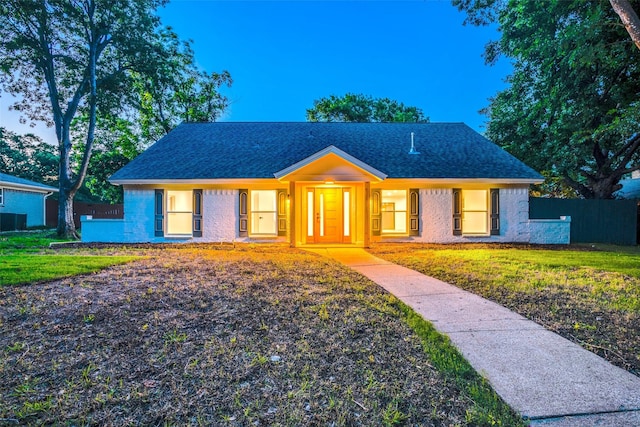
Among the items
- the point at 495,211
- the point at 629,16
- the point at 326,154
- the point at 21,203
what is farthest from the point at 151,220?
the point at 21,203

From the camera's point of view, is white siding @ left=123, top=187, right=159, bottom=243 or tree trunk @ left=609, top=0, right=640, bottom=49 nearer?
tree trunk @ left=609, top=0, right=640, bottom=49

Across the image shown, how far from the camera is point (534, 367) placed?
10.2 feet

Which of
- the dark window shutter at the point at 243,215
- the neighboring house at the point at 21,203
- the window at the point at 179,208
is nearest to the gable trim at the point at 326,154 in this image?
the dark window shutter at the point at 243,215

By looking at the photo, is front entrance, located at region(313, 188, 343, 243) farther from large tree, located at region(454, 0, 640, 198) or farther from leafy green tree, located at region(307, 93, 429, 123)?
leafy green tree, located at region(307, 93, 429, 123)

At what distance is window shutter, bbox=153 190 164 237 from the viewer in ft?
42.2

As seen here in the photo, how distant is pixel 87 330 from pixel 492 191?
43.1 ft

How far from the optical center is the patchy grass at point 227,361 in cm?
245

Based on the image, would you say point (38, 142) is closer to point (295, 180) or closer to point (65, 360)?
point (295, 180)

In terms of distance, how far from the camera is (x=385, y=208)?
14055mm

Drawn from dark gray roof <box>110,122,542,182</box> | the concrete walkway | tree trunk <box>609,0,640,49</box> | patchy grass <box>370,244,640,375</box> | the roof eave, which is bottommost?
the concrete walkway

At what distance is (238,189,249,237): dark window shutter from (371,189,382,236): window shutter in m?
4.77

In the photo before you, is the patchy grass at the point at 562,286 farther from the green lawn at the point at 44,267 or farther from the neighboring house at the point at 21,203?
the neighboring house at the point at 21,203

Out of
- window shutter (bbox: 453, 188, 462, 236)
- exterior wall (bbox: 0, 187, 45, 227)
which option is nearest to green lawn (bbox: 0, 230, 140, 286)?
window shutter (bbox: 453, 188, 462, 236)

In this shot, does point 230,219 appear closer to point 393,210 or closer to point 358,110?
point 393,210
